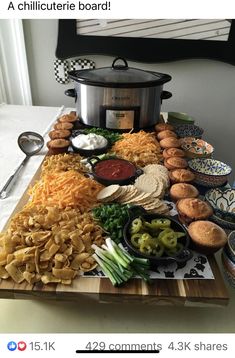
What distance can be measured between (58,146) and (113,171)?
0.28m

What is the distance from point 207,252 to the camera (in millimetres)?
696

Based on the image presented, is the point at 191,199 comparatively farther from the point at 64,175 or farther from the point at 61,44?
the point at 61,44

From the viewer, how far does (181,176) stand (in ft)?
3.03

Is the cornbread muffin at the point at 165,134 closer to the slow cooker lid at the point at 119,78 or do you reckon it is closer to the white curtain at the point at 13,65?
the slow cooker lid at the point at 119,78

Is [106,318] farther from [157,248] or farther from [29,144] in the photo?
[29,144]

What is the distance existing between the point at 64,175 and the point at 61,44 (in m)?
1.21

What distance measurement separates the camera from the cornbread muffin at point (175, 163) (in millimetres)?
997

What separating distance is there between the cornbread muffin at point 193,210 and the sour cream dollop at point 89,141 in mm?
465

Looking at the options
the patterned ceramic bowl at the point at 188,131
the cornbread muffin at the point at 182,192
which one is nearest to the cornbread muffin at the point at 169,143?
the patterned ceramic bowl at the point at 188,131

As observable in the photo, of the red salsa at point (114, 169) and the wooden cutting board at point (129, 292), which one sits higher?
the red salsa at point (114, 169)

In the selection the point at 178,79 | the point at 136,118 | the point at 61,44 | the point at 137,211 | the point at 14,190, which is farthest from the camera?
the point at 178,79

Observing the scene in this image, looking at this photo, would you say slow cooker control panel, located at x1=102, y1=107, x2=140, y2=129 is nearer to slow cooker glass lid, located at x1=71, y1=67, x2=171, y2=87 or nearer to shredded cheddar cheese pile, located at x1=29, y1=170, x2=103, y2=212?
slow cooker glass lid, located at x1=71, y1=67, x2=171, y2=87

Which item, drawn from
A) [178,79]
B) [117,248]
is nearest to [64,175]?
[117,248]
